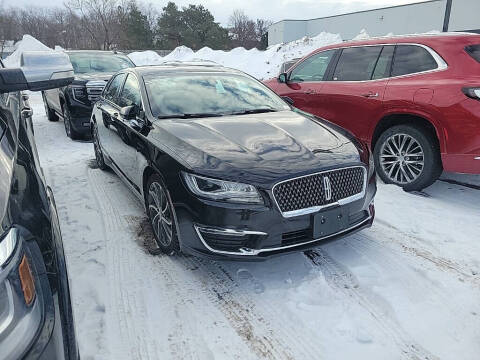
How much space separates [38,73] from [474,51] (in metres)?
4.24

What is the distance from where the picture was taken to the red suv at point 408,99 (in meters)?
3.98

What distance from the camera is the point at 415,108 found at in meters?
4.34

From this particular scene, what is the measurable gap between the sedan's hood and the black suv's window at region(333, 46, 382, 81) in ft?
6.29

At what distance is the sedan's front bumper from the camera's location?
257 centimetres

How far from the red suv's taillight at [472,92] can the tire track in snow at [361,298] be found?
88.6 inches

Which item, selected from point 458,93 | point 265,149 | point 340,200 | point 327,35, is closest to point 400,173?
point 458,93

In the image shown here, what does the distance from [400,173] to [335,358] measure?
307 cm

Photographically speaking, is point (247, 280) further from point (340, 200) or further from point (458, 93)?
point (458, 93)

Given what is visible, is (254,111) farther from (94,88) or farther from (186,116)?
(94,88)

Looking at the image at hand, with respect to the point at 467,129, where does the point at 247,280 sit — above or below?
below

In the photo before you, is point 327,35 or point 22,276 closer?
point 22,276

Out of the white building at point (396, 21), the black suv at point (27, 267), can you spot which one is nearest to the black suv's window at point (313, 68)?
the black suv at point (27, 267)

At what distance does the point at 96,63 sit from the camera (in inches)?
336

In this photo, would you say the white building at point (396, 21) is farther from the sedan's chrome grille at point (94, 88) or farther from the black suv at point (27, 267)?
the black suv at point (27, 267)
